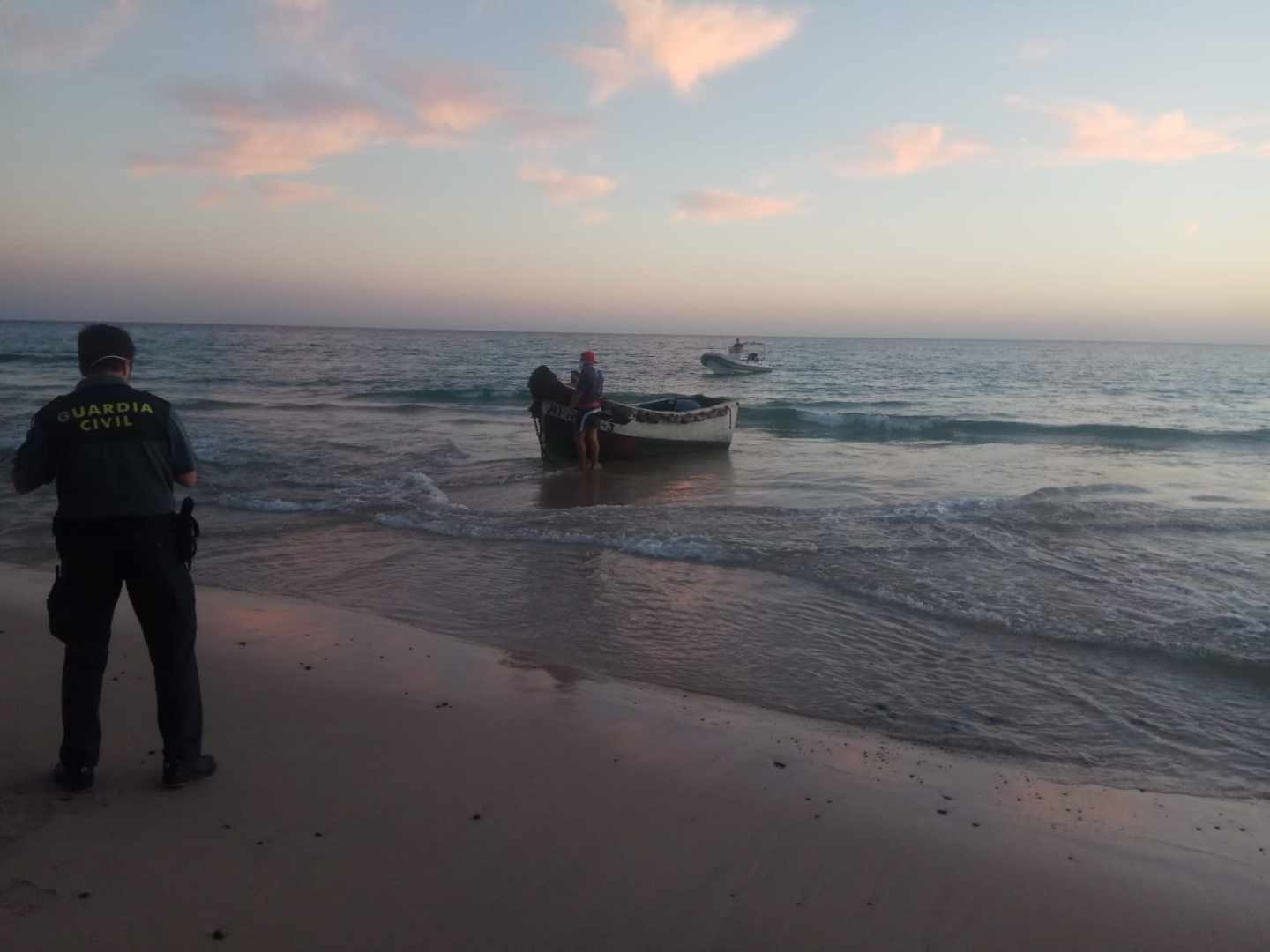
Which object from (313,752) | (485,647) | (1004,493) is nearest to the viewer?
(313,752)

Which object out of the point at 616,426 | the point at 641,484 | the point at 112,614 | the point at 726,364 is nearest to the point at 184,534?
the point at 112,614

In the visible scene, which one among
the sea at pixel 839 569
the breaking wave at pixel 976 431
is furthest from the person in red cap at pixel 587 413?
the breaking wave at pixel 976 431

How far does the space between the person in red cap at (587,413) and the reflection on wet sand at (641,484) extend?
30 cm

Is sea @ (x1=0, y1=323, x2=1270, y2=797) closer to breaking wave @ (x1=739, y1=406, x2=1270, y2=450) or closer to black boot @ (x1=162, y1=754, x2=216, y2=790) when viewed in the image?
black boot @ (x1=162, y1=754, x2=216, y2=790)

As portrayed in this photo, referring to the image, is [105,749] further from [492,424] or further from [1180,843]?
[492,424]

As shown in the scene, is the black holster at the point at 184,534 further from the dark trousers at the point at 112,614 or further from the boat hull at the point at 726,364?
the boat hull at the point at 726,364

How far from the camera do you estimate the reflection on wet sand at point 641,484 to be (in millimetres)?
12188

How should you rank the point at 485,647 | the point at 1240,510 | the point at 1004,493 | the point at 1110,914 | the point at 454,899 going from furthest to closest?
the point at 1004,493 < the point at 1240,510 < the point at 485,647 < the point at 1110,914 < the point at 454,899

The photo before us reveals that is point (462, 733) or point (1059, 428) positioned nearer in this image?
point (462, 733)

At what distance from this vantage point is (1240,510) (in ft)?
37.9

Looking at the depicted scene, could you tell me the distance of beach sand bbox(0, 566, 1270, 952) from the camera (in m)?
2.72

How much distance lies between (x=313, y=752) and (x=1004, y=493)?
11.7m

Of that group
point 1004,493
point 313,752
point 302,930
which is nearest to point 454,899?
point 302,930

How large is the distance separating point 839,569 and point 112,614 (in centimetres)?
599
